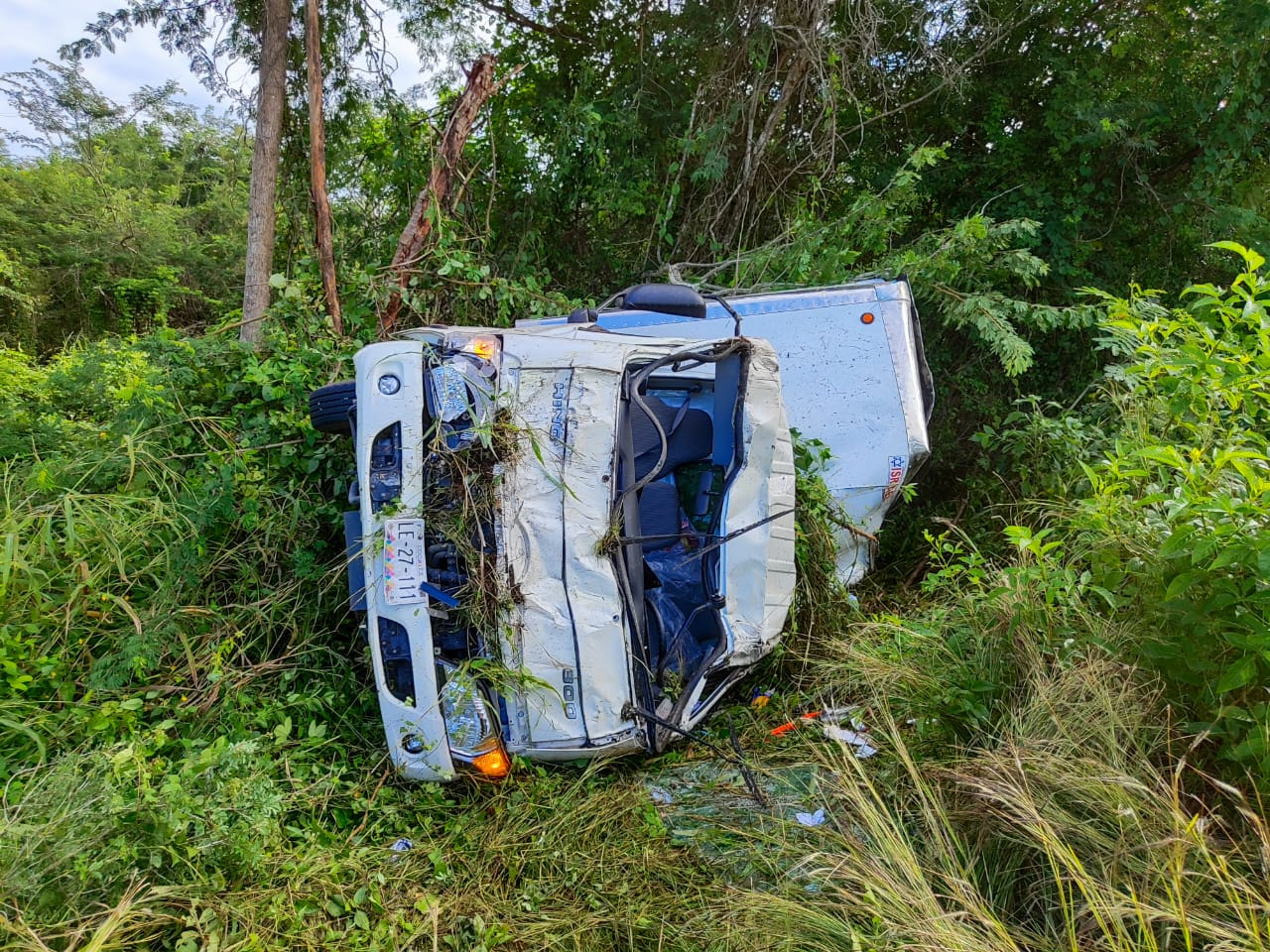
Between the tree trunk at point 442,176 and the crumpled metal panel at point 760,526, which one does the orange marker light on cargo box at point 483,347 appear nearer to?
the crumpled metal panel at point 760,526

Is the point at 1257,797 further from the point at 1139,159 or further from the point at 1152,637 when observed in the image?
the point at 1139,159

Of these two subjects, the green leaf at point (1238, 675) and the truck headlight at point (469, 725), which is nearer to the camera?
the green leaf at point (1238, 675)

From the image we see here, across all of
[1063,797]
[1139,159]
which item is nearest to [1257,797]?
[1063,797]

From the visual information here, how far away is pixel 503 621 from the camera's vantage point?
2.98 metres

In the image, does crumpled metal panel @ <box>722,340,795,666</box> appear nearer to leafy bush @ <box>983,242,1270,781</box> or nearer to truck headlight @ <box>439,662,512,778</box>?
truck headlight @ <box>439,662,512,778</box>

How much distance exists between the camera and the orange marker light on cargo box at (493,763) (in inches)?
118

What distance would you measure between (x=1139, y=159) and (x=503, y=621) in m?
7.71

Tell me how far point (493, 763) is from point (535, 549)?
873 millimetres

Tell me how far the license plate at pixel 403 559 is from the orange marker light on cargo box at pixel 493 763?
26.8 inches

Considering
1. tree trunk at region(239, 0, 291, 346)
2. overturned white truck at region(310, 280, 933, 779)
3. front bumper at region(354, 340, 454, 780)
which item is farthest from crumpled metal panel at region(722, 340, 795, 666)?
tree trunk at region(239, 0, 291, 346)

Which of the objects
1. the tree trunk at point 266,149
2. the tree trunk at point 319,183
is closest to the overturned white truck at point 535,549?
the tree trunk at point 319,183

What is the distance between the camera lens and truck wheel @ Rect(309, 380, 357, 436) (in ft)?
11.2

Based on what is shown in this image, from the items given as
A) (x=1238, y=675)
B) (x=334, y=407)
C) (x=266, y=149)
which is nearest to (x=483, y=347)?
(x=334, y=407)

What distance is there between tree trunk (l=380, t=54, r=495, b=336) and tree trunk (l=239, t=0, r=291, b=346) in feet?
5.89
